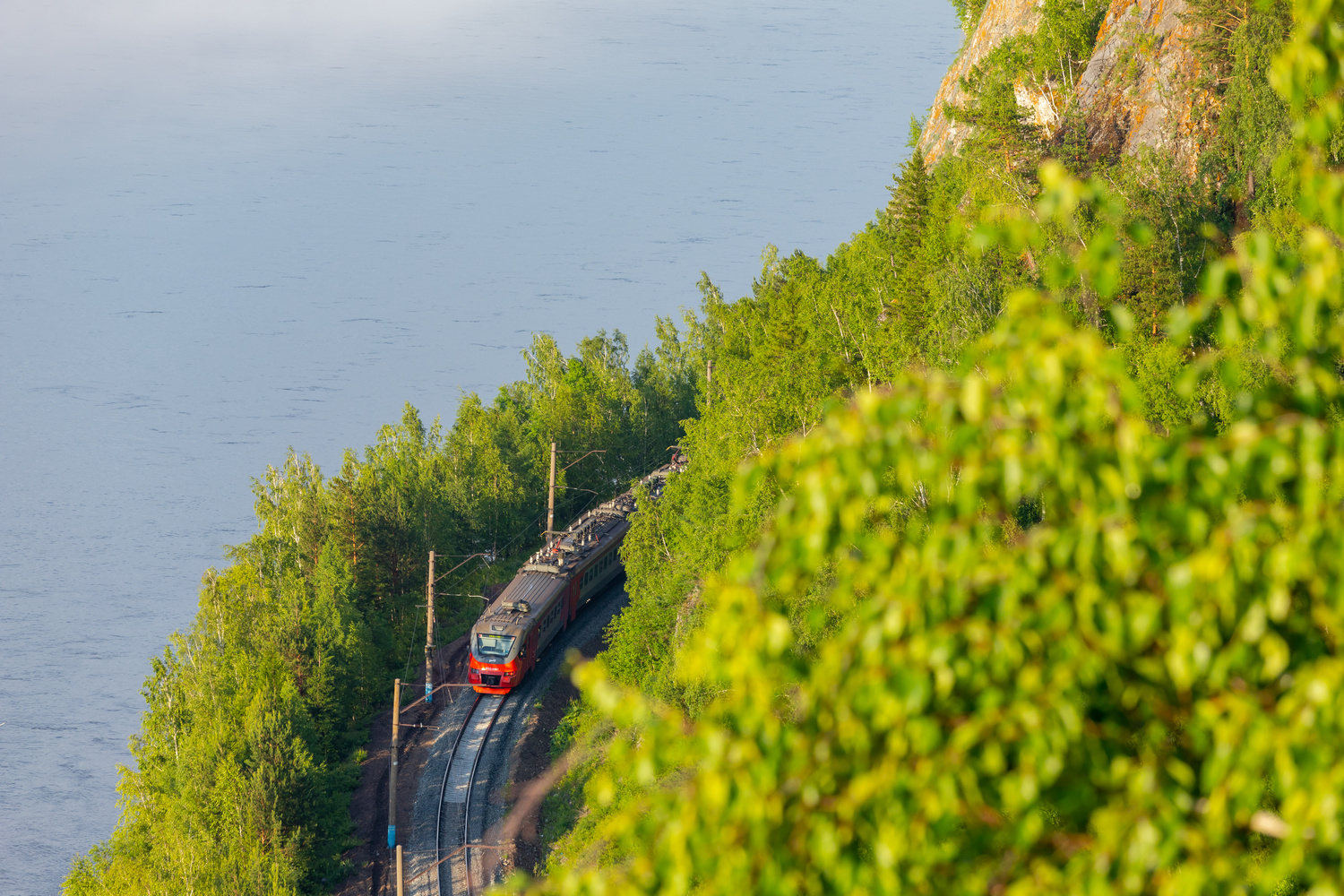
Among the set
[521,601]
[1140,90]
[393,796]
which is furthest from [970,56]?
[393,796]

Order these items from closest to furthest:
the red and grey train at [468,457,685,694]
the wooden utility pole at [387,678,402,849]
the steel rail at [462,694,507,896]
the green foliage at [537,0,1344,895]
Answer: the green foliage at [537,0,1344,895] < the wooden utility pole at [387,678,402,849] < the steel rail at [462,694,507,896] < the red and grey train at [468,457,685,694]

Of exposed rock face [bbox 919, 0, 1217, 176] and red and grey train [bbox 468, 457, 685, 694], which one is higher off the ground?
exposed rock face [bbox 919, 0, 1217, 176]

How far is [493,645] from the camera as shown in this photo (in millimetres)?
39562

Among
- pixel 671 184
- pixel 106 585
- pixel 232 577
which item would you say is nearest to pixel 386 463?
pixel 232 577

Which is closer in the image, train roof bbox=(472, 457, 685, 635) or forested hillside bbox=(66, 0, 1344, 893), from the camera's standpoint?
forested hillside bbox=(66, 0, 1344, 893)

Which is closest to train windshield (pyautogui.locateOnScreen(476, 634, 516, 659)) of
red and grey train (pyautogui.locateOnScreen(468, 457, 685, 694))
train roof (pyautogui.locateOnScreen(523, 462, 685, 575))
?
red and grey train (pyautogui.locateOnScreen(468, 457, 685, 694))

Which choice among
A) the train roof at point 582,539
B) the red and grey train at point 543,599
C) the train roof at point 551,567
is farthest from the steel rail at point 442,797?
the train roof at point 582,539

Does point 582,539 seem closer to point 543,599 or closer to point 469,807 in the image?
point 543,599

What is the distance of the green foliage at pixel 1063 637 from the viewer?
3994mm

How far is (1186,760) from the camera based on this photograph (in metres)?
4.84

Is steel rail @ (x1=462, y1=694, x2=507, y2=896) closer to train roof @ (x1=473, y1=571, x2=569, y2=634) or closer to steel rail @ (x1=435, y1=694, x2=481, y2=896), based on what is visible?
steel rail @ (x1=435, y1=694, x2=481, y2=896)

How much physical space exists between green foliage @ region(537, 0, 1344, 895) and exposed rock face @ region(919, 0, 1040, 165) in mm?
55225

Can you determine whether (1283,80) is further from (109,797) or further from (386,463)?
(109,797)

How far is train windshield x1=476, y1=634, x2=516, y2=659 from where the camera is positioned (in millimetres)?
39375
